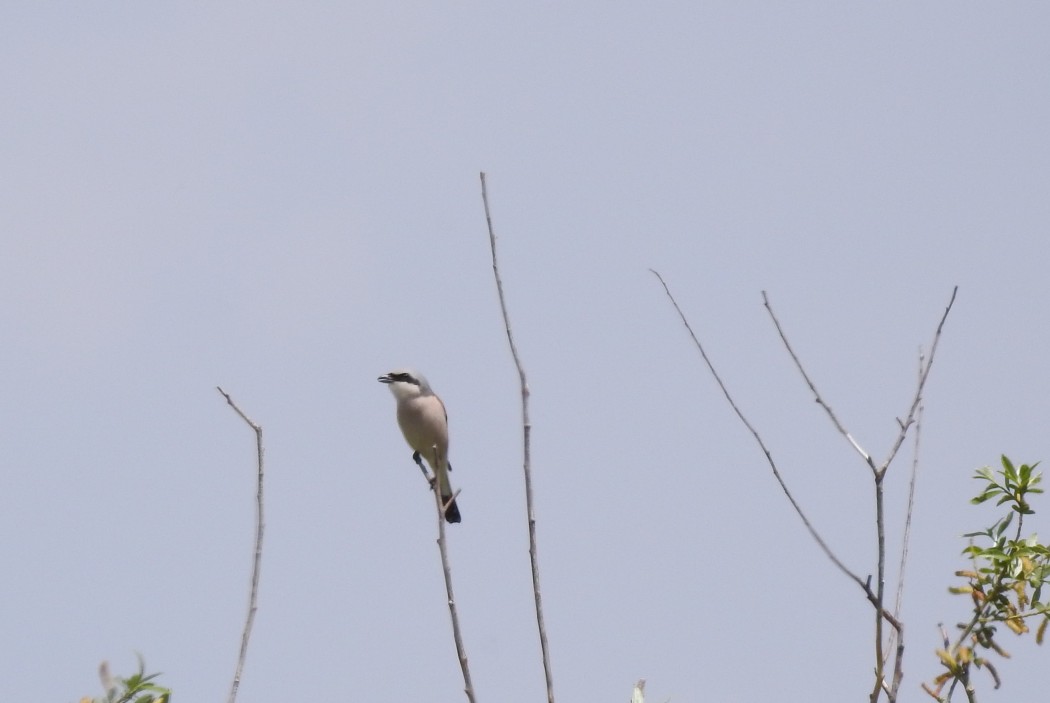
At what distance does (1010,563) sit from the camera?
358 cm

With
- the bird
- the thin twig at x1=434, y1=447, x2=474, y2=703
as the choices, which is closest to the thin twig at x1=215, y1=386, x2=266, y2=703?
the thin twig at x1=434, y1=447, x2=474, y2=703

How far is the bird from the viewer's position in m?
8.65

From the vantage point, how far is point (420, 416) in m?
8.65

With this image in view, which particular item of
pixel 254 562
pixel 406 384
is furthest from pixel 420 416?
pixel 254 562

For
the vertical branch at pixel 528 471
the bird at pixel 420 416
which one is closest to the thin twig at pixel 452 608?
the vertical branch at pixel 528 471

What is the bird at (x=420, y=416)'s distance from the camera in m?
8.65

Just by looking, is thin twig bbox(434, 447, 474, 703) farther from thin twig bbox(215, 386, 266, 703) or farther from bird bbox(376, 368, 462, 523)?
bird bbox(376, 368, 462, 523)

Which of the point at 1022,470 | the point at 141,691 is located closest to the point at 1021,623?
the point at 1022,470

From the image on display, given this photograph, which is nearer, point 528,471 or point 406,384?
point 528,471

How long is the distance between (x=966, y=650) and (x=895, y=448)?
62 cm

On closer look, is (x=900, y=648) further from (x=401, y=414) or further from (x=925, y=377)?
(x=401, y=414)

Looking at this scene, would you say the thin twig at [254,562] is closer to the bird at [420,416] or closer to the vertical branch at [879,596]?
the vertical branch at [879,596]

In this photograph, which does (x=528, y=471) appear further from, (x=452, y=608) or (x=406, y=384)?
(x=406, y=384)

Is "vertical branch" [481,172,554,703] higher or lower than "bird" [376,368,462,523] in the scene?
lower
